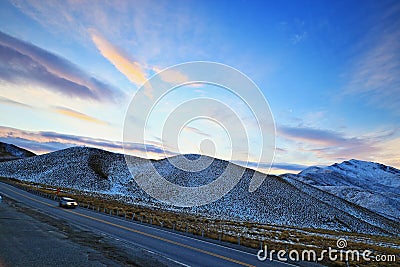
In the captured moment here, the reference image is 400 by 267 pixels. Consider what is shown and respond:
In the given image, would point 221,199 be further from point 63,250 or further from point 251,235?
point 63,250

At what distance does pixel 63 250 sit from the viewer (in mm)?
10859

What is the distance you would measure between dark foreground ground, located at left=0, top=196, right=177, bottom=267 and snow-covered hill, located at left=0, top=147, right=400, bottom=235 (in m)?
47.4

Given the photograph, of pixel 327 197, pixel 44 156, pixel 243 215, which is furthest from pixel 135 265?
pixel 44 156

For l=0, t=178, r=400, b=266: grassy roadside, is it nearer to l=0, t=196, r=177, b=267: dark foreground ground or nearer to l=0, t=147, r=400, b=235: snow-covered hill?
l=0, t=196, r=177, b=267: dark foreground ground

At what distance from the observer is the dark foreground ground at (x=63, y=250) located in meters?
9.29

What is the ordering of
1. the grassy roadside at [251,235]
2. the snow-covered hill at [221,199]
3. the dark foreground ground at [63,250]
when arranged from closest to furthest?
the dark foreground ground at [63,250] < the grassy roadside at [251,235] < the snow-covered hill at [221,199]

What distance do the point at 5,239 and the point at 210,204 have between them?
60.4 metres

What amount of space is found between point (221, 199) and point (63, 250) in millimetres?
64347

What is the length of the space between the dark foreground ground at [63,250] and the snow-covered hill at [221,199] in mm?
47357

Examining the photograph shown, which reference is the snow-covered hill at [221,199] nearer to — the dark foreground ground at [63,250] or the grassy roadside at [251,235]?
the grassy roadside at [251,235]

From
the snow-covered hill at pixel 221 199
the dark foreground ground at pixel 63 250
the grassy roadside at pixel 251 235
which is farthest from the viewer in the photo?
Result: the snow-covered hill at pixel 221 199

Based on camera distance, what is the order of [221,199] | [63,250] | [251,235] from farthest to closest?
[221,199] → [251,235] → [63,250]

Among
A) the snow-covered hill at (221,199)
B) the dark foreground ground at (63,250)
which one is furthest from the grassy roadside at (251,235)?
the snow-covered hill at (221,199)

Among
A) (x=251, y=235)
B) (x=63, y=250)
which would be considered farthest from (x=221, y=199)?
(x=63, y=250)
